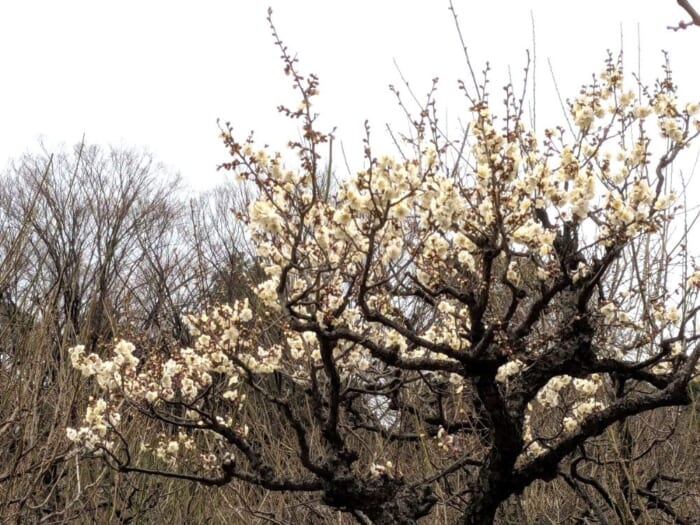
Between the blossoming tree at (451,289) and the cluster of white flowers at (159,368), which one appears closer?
the blossoming tree at (451,289)

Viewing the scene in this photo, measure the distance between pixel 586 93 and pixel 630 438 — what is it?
8.33ft

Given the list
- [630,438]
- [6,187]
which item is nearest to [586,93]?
[630,438]

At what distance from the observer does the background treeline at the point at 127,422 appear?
3.59 m

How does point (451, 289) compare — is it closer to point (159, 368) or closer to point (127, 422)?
point (159, 368)

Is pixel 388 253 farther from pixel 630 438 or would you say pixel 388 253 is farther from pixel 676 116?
pixel 630 438

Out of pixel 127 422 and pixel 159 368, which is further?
pixel 127 422

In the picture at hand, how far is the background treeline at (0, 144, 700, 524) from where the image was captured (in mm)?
3592

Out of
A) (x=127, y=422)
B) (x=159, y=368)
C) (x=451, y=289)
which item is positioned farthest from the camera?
(x=127, y=422)

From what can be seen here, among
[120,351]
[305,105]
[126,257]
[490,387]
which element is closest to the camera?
[305,105]

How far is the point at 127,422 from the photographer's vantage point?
21.6 ft

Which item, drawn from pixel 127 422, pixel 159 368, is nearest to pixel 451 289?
pixel 159 368

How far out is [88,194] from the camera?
16188mm

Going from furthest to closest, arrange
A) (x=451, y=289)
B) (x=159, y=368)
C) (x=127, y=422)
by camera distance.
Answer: (x=127, y=422), (x=159, y=368), (x=451, y=289)

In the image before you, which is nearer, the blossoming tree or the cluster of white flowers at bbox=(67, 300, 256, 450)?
the blossoming tree
